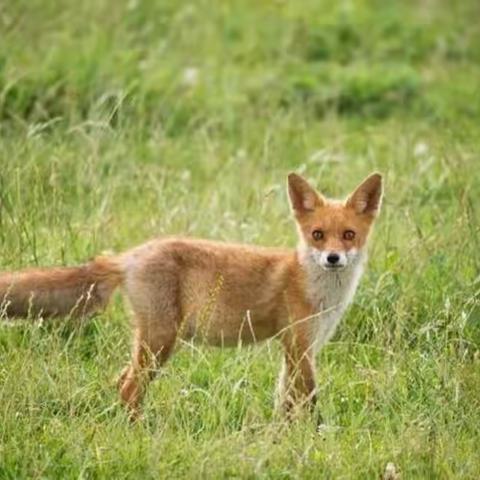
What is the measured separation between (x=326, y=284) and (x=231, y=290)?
465 millimetres

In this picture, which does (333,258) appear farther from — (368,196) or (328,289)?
(368,196)

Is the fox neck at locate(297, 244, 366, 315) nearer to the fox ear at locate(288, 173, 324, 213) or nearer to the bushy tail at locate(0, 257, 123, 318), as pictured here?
the fox ear at locate(288, 173, 324, 213)

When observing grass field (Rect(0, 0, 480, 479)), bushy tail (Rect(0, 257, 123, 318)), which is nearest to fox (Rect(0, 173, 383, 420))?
bushy tail (Rect(0, 257, 123, 318))

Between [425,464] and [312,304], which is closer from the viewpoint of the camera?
[425,464]

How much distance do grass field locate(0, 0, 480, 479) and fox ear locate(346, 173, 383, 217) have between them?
500 millimetres

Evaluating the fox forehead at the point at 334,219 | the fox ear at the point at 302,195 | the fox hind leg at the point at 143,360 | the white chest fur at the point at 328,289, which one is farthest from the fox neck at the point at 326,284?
the fox hind leg at the point at 143,360

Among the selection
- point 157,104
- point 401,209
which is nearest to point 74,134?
point 157,104

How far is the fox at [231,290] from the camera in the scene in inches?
270

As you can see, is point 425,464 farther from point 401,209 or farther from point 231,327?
point 401,209

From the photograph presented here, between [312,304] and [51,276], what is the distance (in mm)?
1260

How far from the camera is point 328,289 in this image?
742cm

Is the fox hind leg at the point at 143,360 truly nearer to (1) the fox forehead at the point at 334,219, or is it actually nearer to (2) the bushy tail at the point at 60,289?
(2) the bushy tail at the point at 60,289

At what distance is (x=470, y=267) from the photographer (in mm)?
8297

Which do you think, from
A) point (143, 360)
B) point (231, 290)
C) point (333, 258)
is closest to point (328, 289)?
point (333, 258)
